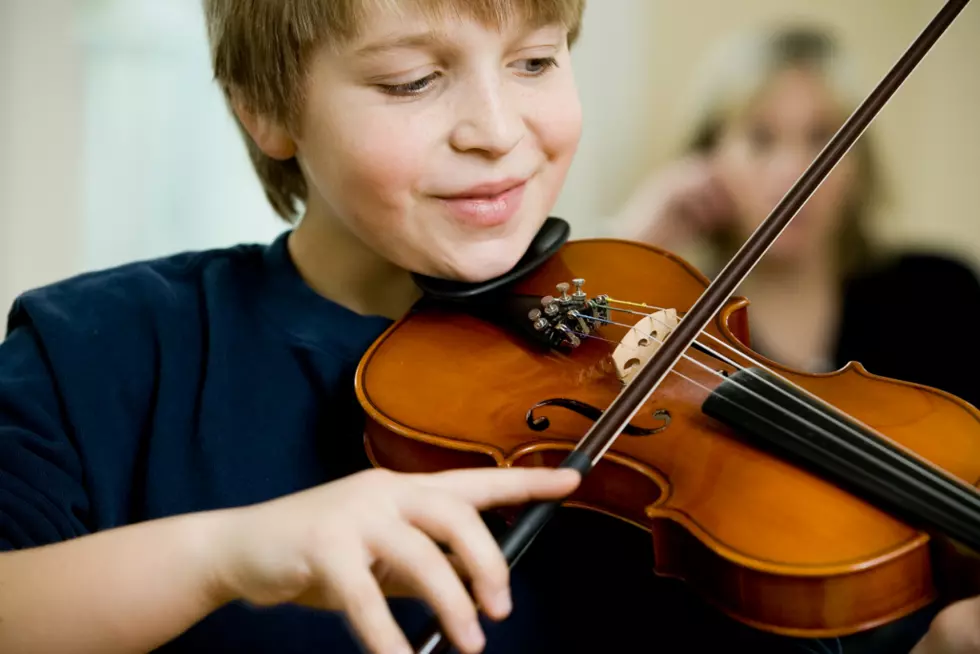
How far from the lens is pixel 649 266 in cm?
77

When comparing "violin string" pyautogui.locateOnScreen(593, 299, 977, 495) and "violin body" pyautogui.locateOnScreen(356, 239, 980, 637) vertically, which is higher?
"violin string" pyautogui.locateOnScreen(593, 299, 977, 495)

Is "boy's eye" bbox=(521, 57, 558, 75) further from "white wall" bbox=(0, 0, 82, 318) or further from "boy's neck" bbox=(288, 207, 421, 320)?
"white wall" bbox=(0, 0, 82, 318)

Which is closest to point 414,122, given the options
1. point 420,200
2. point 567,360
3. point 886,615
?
point 420,200

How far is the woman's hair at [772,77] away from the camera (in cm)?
170

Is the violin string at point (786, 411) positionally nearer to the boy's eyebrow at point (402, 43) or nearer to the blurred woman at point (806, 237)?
the boy's eyebrow at point (402, 43)

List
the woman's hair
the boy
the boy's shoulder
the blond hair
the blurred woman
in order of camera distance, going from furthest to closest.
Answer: the woman's hair, the blurred woman, the boy's shoulder, the blond hair, the boy

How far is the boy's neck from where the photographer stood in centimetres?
78

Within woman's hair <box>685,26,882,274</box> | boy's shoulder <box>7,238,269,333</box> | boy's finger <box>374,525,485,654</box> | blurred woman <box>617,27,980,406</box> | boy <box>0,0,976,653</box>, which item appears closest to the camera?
boy's finger <box>374,525,485,654</box>

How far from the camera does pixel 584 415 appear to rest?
0.59 m

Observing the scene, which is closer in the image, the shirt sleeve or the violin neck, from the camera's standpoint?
the violin neck

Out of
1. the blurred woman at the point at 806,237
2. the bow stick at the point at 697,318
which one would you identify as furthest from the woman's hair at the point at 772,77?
the bow stick at the point at 697,318

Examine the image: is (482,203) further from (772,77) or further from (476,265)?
(772,77)

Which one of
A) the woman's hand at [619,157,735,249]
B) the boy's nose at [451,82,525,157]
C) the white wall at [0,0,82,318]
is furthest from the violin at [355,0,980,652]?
the white wall at [0,0,82,318]

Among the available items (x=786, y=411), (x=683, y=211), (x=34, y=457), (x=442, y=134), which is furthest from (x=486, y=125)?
(x=683, y=211)
